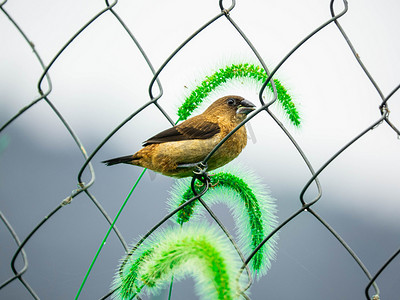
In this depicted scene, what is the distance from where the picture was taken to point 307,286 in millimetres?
1911

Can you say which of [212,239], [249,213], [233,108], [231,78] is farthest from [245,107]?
[212,239]

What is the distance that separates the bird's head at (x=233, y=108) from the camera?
2.20 meters

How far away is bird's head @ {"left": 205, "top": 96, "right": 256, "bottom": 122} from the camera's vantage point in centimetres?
220

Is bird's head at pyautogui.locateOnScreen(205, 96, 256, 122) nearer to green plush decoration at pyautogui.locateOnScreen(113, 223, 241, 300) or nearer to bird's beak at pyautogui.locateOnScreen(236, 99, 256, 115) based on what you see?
bird's beak at pyautogui.locateOnScreen(236, 99, 256, 115)

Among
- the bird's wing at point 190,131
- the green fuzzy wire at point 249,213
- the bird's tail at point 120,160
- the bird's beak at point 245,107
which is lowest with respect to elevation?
A: the green fuzzy wire at point 249,213

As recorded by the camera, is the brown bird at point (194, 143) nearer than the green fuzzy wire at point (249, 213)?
No

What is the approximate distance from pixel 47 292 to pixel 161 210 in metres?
0.71

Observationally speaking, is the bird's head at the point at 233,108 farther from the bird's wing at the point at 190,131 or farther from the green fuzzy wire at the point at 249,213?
the green fuzzy wire at the point at 249,213

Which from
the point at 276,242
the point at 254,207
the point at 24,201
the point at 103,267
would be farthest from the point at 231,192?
the point at 24,201

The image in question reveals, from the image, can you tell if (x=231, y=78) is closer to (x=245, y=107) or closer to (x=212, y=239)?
(x=245, y=107)

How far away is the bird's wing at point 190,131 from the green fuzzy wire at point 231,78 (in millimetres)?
364

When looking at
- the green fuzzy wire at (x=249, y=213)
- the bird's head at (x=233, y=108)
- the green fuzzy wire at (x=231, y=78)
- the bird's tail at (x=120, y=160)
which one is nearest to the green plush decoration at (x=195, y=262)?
the green fuzzy wire at (x=249, y=213)

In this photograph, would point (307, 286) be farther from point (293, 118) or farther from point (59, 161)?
point (59, 161)

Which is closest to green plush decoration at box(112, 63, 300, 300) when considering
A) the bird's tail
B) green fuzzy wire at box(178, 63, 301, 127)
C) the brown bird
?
green fuzzy wire at box(178, 63, 301, 127)
